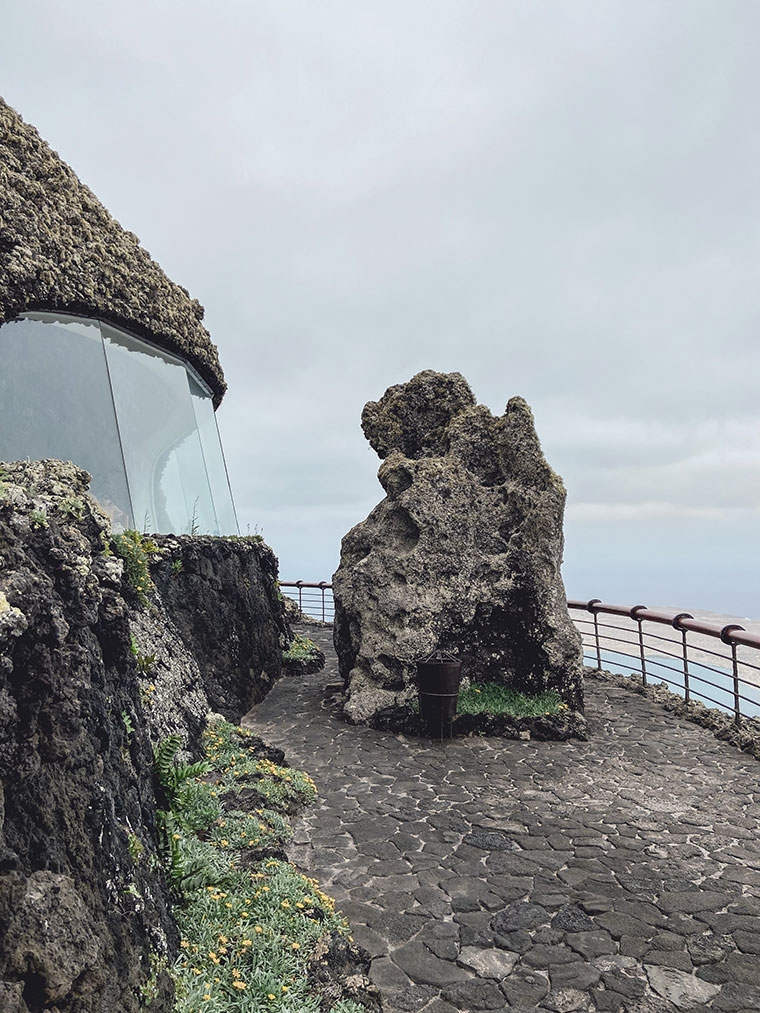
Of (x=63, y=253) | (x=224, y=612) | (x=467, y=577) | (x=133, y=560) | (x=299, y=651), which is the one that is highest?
(x=63, y=253)

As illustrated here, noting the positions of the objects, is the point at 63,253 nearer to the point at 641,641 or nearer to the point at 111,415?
the point at 111,415

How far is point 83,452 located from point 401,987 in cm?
827

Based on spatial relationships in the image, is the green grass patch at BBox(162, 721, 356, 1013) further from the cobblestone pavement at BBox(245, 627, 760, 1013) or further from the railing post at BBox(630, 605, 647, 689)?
the railing post at BBox(630, 605, 647, 689)

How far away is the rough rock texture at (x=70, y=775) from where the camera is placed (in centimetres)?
263

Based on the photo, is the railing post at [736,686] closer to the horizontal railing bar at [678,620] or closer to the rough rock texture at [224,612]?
the horizontal railing bar at [678,620]

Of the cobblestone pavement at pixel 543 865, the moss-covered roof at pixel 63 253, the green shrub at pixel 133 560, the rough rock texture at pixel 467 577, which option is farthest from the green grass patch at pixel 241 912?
the moss-covered roof at pixel 63 253

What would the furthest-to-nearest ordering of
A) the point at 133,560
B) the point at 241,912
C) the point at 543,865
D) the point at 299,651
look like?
the point at 299,651
the point at 133,560
the point at 543,865
the point at 241,912

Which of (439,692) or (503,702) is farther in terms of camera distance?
(503,702)

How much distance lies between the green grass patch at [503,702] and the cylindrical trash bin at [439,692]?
1.61ft

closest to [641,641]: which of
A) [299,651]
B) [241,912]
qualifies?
[299,651]

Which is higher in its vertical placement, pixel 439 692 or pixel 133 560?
pixel 133 560

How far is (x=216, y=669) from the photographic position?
Result: 10.2 m

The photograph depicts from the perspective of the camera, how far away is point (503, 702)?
33.5 ft

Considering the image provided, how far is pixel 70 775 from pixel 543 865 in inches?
169
